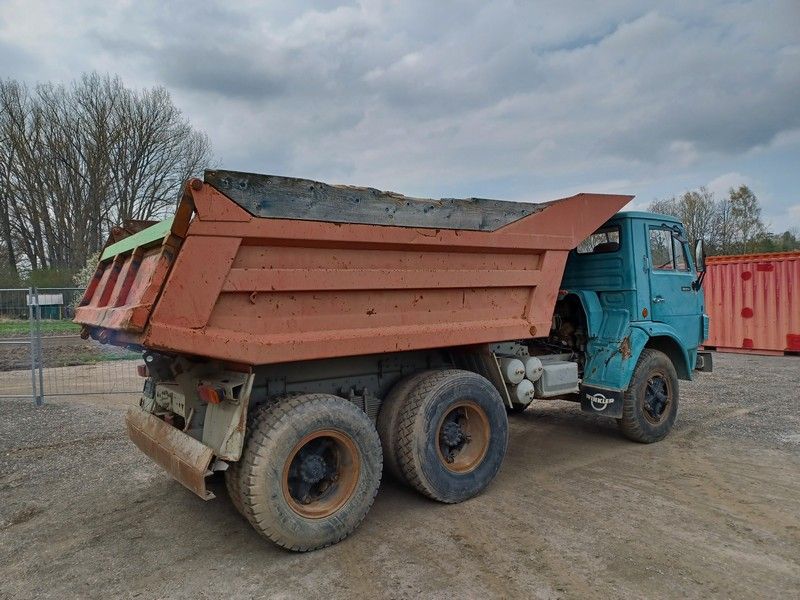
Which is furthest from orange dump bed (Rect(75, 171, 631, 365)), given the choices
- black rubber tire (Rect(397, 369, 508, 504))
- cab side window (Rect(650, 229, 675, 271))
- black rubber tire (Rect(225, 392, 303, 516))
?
cab side window (Rect(650, 229, 675, 271))

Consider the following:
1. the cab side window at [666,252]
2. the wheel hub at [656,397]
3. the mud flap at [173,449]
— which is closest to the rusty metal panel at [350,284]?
the mud flap at [173,449]

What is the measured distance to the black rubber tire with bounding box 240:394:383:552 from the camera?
3.22 m

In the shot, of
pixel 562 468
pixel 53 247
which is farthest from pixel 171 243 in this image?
pixel 53 247

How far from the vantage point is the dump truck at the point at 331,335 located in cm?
314

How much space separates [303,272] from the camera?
344 cm

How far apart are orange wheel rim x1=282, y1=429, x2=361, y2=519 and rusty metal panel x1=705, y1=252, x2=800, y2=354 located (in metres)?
13.3

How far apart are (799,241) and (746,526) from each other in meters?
36.4

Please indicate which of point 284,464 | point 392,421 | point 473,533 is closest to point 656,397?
point 473,533

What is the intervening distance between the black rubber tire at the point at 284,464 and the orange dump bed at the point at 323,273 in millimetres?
383

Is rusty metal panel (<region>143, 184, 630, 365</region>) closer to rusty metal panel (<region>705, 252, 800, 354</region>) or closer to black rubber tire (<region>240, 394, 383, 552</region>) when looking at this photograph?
black rubber tire (<region>240, 394, 383, 552</region>)

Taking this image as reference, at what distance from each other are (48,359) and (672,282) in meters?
13.2

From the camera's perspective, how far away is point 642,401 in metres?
5.66

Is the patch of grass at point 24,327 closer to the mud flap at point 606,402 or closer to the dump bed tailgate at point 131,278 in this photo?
the dump bed tailgate at point 131,278

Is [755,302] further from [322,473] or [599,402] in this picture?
[322,473]
